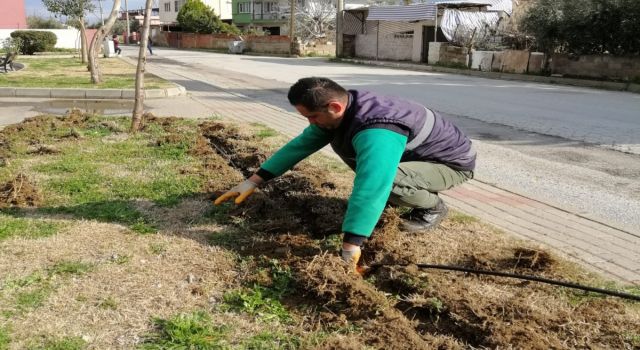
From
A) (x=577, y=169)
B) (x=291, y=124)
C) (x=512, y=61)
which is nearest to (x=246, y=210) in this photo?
(x=577, y=169)

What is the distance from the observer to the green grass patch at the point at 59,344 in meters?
2.59

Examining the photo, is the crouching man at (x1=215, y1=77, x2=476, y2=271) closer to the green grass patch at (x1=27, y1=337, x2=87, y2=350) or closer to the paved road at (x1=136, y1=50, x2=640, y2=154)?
the green grass patch at (x1=27, y1=337, x2=87, y2=350)

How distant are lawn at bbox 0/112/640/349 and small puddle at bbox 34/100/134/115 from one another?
236 inches

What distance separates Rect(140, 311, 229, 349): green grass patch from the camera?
261 centimetres

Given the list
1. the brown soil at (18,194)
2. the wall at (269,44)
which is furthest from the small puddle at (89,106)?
the wall at (269,44)

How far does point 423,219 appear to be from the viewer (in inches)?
162

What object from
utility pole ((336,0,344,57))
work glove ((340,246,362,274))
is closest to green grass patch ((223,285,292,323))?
work glove ((340,246,362,274))

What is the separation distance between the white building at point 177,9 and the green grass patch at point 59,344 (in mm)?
74000

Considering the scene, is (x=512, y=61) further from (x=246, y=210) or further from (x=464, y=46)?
(x=246, y=210)

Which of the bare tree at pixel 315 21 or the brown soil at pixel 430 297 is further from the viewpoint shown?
the bare tree at pixel 315 21

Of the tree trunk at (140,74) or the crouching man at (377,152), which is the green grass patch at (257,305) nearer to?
the crouching man at (377,152)

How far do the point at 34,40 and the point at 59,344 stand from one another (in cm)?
3869

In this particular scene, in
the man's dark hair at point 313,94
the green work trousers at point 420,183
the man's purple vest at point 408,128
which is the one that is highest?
the man's dark hair at point 313,94

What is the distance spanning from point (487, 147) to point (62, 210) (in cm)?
550
